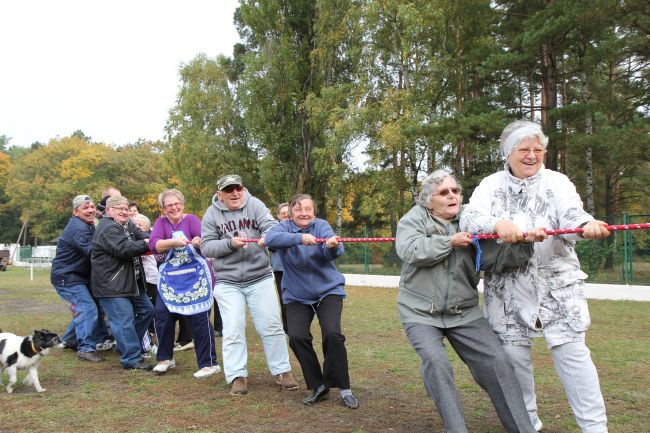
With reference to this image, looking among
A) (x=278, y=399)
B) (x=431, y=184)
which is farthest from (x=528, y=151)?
(x=278, y=399)

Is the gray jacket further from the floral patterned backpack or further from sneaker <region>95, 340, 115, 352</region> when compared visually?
sneaker <region>95, 340, 115, 352</region>

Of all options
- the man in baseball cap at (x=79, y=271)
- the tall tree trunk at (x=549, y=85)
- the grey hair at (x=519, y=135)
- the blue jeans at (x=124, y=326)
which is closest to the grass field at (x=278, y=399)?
the blue jeans at (x=124, y=326)

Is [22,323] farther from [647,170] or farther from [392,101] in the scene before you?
[647,170]

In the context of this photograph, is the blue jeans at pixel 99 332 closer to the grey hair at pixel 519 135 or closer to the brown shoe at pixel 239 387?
the brown shoe at pixel 239 387

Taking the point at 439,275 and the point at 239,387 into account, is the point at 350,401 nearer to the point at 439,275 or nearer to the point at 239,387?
the point at 239,387

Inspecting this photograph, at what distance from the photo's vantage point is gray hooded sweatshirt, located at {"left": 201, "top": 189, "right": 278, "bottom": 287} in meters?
5.45

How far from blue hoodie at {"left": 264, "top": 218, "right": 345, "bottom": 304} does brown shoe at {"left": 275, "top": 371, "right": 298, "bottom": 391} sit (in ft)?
2.90

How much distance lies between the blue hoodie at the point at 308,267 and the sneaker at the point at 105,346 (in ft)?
12.1

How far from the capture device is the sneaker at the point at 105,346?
7.45 m

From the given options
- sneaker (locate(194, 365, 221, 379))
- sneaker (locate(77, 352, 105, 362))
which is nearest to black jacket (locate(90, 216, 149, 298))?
sneaker (locate(77, 352, 105, 362))

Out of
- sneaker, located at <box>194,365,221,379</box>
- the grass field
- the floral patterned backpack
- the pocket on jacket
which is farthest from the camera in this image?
sneaker, located at <box>194,365,221,379</box>

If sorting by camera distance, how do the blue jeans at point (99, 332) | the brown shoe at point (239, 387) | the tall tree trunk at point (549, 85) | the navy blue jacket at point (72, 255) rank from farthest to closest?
the tall tree trunk at point (549, 85), the blue jeans at point (99, 332), the navy blue jacket at point (72, 255), the brown shoe at point (239, 387)

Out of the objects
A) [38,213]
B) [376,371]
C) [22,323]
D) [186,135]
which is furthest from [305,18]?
[38,213]

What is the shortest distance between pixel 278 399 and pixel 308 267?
49.4 inches
